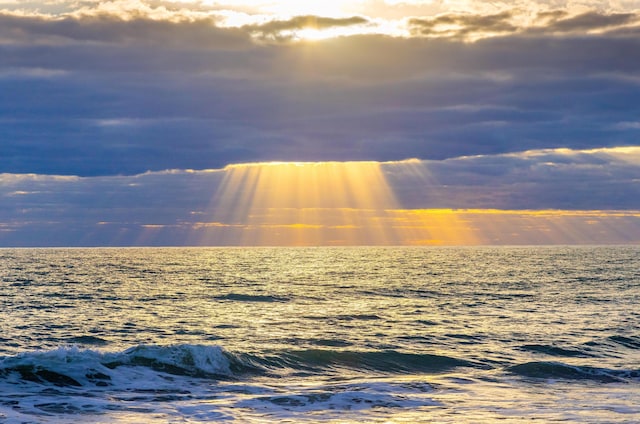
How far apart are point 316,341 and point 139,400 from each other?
15.6 metres

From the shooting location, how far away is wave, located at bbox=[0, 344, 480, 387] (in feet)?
90.6

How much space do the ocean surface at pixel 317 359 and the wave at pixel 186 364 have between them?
9 cm

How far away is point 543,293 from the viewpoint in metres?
69.6

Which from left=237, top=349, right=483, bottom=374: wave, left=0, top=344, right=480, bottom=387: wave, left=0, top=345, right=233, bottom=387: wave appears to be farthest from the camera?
left=237, top=349, right=483, bottom=374: wave

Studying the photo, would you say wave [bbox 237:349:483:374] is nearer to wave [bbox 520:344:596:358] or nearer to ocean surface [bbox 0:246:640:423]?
ocean surface [bbox 0:246:640:423]

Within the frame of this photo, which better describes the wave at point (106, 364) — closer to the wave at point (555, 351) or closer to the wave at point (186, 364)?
the wave at point (186, 364)

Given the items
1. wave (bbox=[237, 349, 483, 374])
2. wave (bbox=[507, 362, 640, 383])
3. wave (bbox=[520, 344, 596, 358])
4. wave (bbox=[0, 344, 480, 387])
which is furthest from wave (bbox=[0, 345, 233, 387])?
wave (bbox=[520, 344, 596, 358])

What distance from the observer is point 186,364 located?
30.4 m

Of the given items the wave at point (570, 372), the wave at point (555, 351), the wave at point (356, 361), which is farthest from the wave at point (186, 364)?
the wave at point (555, 351)

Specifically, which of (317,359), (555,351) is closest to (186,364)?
(317,359)

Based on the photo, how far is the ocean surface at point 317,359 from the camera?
22844 millimetres

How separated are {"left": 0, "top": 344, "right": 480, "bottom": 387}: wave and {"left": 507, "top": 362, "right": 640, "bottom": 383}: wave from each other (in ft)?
8.51

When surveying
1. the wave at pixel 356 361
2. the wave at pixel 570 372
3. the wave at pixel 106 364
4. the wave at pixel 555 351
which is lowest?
the wave at pixel 555 351

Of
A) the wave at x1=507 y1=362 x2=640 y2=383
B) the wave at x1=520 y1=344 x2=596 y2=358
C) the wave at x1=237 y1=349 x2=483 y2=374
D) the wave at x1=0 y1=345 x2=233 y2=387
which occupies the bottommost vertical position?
the wave at x1=520 y1=344 x2=596 y2=358
